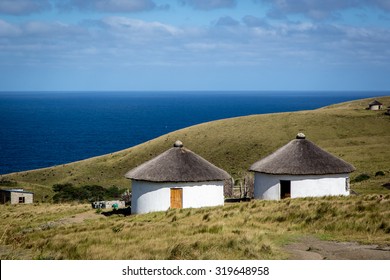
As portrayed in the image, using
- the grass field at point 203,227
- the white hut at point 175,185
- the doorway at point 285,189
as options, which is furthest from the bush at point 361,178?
the white hut at point 175,185

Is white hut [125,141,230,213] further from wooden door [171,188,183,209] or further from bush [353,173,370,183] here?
bush [353,173,370,183]

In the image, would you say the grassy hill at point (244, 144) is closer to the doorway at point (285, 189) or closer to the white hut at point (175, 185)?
the doorway at point (285, 189)

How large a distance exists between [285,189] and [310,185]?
1.30 meters

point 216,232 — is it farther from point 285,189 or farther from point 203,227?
point 285,189

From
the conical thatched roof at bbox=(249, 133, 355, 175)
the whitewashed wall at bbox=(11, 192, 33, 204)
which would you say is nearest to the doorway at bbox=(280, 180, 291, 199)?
the conical thatched roof at bbox=(249, 133, 355, 175)

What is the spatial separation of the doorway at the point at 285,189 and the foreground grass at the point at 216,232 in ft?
13.3

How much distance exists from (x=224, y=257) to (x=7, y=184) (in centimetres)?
4722

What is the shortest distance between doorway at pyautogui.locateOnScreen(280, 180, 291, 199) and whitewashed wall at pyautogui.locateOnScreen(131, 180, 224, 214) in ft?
11.6

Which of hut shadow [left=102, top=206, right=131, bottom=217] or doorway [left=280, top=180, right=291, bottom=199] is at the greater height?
doorway [left=280, top=180, right=291, bottom=199]

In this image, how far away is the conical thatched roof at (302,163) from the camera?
29781 millimetres

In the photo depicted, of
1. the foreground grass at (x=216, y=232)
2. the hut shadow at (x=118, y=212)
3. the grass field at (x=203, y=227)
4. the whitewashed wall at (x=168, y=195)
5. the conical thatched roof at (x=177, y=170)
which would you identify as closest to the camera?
the foreground grass at (x=216, y=232)

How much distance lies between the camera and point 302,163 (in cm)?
3005

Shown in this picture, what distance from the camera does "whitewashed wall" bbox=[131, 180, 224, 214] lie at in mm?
28219

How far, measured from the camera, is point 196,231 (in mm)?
18891
